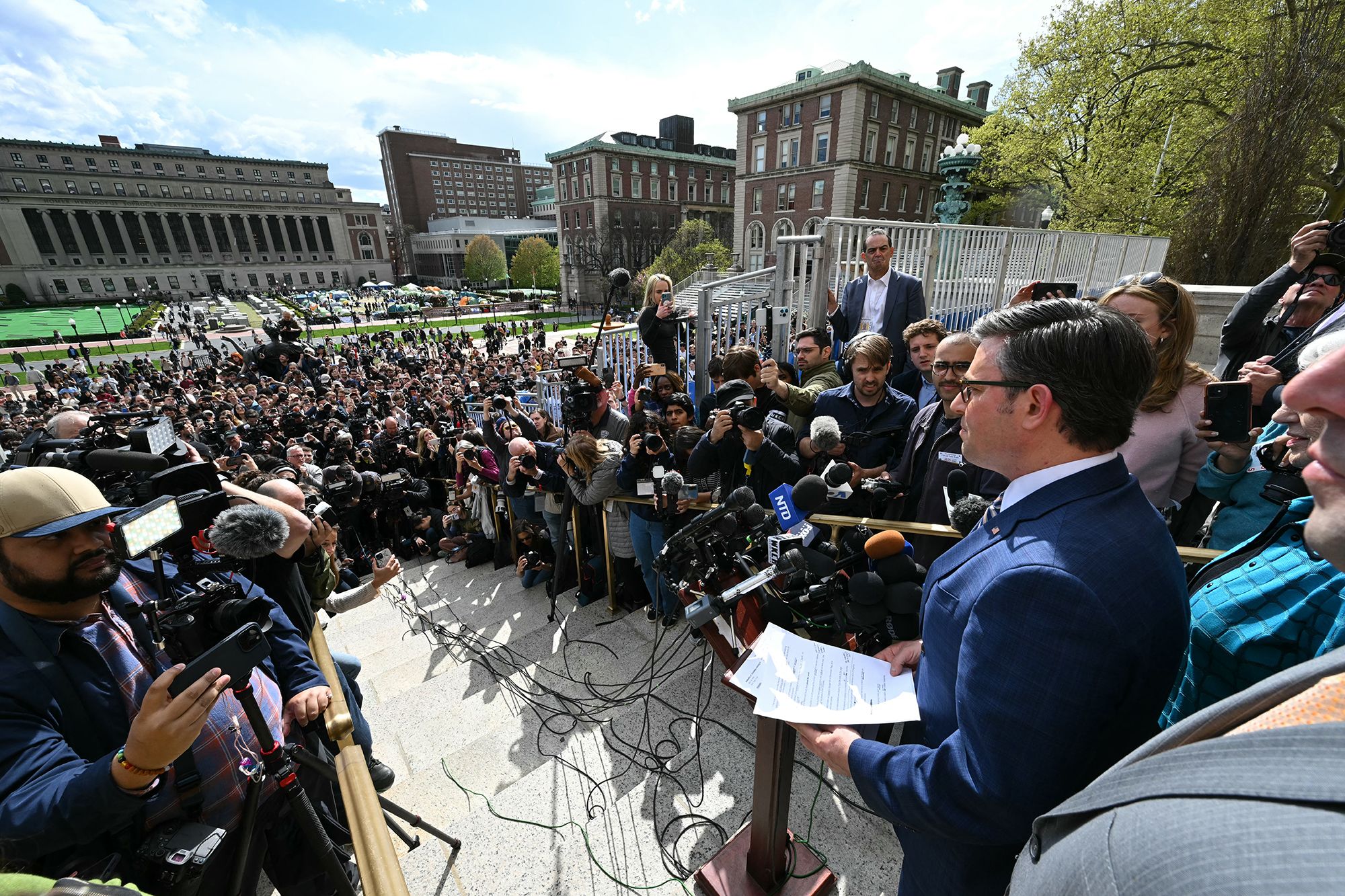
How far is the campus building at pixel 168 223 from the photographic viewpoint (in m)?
64.4

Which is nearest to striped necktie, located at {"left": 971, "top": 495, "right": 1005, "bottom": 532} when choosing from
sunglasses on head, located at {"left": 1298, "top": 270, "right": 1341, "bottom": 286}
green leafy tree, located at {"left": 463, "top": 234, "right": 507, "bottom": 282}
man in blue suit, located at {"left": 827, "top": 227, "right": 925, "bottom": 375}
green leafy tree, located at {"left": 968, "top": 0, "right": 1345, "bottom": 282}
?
man in blue suit, located at {"left": 827, "top": 227, "right": 925, "bottom": 375}

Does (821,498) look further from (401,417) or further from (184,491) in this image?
(401,417)

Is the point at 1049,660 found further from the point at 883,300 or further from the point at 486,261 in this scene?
the point at 486,261

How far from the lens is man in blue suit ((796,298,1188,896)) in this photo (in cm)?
117

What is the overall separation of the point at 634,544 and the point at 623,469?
30.7 inches

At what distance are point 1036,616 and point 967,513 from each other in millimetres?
1186

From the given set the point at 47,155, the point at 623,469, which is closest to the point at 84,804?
the point at 623,469

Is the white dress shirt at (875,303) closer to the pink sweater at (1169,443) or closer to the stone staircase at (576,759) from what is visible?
the pink sweater at (1169,443)

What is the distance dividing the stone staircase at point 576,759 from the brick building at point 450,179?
362ft

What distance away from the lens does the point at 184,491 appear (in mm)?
2775

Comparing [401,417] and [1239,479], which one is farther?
[401,417]

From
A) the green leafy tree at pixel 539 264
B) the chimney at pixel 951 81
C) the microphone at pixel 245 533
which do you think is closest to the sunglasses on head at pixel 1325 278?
the microphone at pixel 245 533

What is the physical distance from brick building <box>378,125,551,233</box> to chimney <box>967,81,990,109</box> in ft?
278

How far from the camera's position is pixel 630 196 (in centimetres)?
6209
